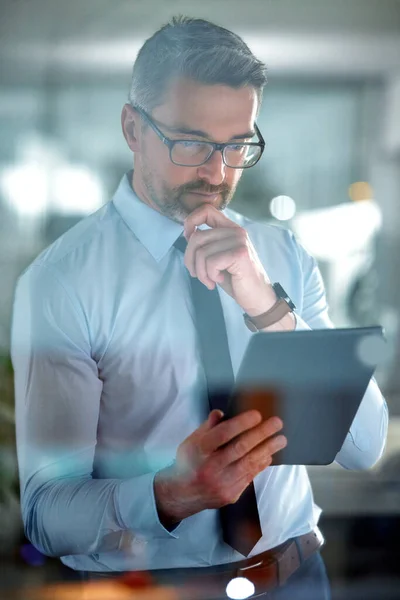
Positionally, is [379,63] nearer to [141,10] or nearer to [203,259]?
[141,10]

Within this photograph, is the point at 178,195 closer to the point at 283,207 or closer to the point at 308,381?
the point at 283,207

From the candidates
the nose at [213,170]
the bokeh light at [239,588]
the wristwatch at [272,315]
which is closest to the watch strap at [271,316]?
the wristwatch at [272,315]

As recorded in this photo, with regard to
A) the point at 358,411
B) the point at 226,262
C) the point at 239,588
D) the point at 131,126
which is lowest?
the point at 239,588

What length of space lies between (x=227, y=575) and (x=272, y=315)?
484 mm

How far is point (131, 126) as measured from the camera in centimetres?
109

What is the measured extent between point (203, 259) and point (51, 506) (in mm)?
469

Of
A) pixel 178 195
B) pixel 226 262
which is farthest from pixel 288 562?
pixel 178 195

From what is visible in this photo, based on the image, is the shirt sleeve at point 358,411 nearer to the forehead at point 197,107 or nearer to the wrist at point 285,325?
the wrist at point 285,325

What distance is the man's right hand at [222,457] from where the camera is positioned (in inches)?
34.2

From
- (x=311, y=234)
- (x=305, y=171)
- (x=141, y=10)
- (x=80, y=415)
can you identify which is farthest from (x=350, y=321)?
(x=141, y=10)

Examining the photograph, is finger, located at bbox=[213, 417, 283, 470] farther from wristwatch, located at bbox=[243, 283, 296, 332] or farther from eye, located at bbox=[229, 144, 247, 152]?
eye, located at bbox=[229, 144, 247, 152]

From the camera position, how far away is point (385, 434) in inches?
45.9

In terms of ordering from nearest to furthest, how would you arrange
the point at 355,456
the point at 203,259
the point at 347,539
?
the point at 203,259, the point at 355,456, the point at 347,539

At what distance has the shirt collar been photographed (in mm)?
1111
